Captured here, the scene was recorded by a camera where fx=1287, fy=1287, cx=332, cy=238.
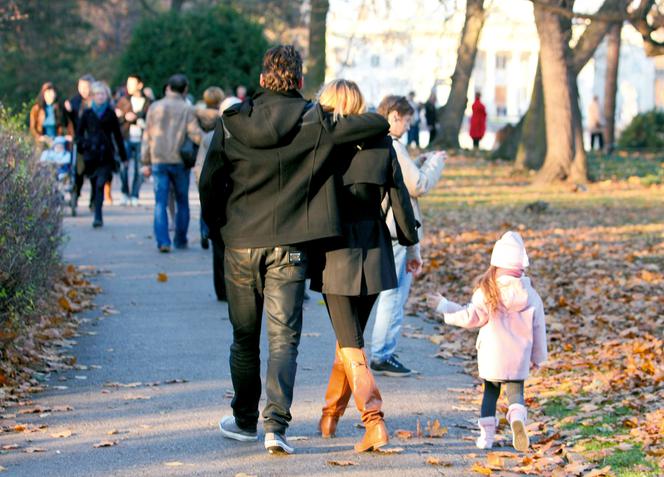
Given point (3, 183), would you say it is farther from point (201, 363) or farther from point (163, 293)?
point (163, 293)

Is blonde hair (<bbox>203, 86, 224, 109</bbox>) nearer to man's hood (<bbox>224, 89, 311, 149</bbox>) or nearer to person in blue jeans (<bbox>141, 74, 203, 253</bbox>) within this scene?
person in blue jeans (<bbox>141, 74, 203, 253</bbox>)

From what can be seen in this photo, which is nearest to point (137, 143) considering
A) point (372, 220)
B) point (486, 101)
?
point (372, 220)

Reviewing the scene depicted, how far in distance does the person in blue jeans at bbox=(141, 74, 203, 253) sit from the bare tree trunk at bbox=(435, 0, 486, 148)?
22554mm

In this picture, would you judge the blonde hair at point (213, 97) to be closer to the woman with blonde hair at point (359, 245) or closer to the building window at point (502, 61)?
the woman with blonde hair at point (359, 245)

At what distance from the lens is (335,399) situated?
22.4ft

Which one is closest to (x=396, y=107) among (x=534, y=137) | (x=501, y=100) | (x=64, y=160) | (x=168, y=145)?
(x=168, y=145)

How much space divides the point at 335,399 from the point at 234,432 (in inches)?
22.1

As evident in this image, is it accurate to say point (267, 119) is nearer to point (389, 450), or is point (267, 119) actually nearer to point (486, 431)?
point (389, 450)

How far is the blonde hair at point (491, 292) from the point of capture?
22.1 ft

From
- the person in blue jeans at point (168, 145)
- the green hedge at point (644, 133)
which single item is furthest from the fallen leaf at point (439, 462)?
the green hedge at point (644, 133)

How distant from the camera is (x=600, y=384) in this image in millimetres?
8508

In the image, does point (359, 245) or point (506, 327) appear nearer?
point (359, 245)

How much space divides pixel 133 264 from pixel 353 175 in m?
8.04

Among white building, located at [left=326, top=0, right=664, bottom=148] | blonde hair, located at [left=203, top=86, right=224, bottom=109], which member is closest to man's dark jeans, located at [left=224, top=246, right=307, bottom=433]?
blonde hair, located at [left=203, top=86, right=224, bottom=109]
